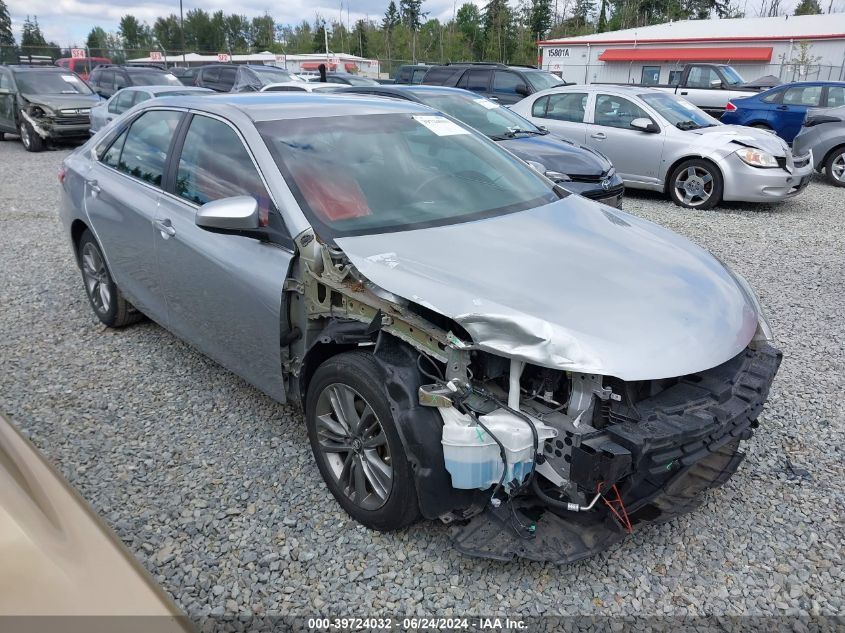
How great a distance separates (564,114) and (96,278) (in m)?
7.54

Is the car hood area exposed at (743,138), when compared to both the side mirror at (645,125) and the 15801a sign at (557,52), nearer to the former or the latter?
the side mirror at (645,125)

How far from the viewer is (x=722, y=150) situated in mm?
8523

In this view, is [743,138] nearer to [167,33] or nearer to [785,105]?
[785,105]

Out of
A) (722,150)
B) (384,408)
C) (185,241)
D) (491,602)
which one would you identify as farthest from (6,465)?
(722,150)

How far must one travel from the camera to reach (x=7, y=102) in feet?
47.6

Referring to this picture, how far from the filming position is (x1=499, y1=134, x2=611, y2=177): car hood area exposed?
24.3ft

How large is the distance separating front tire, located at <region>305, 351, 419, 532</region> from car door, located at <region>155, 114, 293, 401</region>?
0.38m

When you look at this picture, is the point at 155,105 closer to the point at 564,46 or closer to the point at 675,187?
the point at 675,187

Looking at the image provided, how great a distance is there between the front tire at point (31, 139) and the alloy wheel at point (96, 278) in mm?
11067

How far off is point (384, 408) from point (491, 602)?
2.72ft

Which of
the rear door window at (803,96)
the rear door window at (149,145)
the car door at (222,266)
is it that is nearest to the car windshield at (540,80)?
the rear door window at (803,96)

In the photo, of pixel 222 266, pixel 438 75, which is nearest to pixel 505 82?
pixel 438 75

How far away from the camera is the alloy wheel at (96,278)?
464 centimetres

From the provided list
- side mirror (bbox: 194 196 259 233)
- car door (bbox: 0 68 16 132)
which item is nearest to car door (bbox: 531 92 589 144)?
side mirror (bbox: 194 196 259 233)
